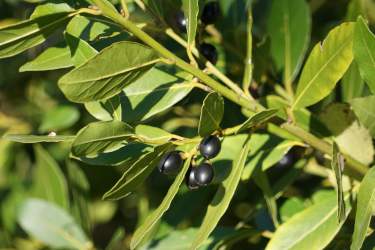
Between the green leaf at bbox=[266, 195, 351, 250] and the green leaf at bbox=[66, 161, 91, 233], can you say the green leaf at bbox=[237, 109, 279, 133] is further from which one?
the green leaf at bbox=[66, 161, 91, 233]

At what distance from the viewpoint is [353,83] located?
1.82m

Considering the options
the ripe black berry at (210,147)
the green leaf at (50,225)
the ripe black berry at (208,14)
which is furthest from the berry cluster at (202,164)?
the green leaf at (50,225)

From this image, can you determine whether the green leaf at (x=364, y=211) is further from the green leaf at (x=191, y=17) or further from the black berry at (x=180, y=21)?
the black berry at (x=180, y=21)

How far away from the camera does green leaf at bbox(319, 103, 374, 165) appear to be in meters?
1.61

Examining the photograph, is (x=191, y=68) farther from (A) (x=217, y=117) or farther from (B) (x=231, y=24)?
(B) (x=231, y=24)

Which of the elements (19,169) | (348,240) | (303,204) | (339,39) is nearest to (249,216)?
(303,204)

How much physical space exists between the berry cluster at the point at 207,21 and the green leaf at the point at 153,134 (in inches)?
9.4

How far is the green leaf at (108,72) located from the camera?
1.17 meters

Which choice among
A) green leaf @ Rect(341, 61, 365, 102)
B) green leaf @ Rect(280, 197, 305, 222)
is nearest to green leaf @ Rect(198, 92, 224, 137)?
green leaf @ Rect(280, 197, 305, 222)

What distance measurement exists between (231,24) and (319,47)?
54cm

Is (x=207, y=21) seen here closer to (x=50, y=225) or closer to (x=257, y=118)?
(x=257, y=118)

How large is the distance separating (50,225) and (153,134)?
0.98 meters

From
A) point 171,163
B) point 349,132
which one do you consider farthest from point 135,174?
point 349,132

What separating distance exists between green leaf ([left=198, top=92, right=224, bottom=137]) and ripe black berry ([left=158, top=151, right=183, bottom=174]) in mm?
61
